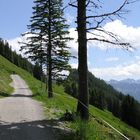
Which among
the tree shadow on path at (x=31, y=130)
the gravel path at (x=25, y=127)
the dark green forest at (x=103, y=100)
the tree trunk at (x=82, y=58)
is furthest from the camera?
the dark green forest at (x=103, y=100)

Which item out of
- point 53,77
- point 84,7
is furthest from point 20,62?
point 84,7

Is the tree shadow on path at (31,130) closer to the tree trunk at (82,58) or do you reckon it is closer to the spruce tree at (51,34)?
the tree trunk at (82,58)

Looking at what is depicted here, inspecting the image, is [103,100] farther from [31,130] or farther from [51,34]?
[31,130]

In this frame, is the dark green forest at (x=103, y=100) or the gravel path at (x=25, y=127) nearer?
the gravel path at (x=25, y=127)

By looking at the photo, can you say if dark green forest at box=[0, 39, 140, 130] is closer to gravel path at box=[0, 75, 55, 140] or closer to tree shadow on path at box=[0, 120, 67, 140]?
gravel path at box=[0, 75, 55, 140]

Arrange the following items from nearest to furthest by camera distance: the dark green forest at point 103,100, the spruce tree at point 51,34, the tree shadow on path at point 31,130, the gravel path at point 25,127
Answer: the tree shadow on path at point 31,130 → the gravel path at point 25,127 → the spruce tree at point 51,34 → the dark green forest at point 103,100

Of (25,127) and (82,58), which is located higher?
(82,58)

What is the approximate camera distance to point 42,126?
15.6 m

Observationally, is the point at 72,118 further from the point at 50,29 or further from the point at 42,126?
the point at 50,29

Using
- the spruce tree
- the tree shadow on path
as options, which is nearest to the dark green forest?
the spruce tree

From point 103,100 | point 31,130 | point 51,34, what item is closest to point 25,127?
point 31,130

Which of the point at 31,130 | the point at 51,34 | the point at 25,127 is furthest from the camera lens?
the point at 51,34

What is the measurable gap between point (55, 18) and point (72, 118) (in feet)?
87.9

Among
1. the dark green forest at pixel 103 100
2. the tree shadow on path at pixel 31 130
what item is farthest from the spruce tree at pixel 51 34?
the tree shadow on path at pixel 31 130
